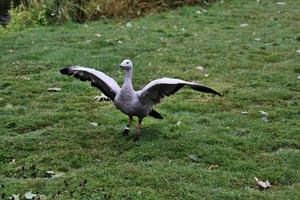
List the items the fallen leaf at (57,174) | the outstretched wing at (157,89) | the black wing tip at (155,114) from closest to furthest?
1. the fallen leaf at (57,174)
2. the outstretched wing at (157,89)
3. the black wing tip at (155,114)

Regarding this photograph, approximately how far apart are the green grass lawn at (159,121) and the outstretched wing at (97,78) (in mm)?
701

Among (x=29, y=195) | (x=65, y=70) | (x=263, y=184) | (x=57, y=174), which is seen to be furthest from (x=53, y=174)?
(x=263, y=184)

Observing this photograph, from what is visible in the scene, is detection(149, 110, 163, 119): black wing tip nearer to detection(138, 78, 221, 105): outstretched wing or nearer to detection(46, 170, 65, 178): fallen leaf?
detection(138, 78, 221, 105): outstretched wing

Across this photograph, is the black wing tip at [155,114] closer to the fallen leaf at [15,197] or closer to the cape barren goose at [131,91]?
the cape barren goose at [131,91]

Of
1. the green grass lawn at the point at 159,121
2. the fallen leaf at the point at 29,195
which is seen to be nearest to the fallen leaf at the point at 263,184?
the green grass lawn at the point at 159,121

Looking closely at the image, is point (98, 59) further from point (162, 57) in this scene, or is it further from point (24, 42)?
point (24, 42)

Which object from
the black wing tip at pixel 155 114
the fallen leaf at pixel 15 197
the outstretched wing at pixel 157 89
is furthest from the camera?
the black wing tip at pixel 155 114

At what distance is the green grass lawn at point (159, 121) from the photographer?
672 cm

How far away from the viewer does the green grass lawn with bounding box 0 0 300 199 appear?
6.72 metres

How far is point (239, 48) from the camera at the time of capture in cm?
1354

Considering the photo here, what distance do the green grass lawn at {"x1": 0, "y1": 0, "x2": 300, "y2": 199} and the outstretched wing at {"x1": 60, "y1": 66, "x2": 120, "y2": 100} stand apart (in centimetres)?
70

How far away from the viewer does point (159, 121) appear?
8781 mm

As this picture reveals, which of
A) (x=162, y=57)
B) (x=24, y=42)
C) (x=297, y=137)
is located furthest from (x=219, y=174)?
(x=24, y=42)

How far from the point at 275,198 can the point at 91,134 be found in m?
2.91
